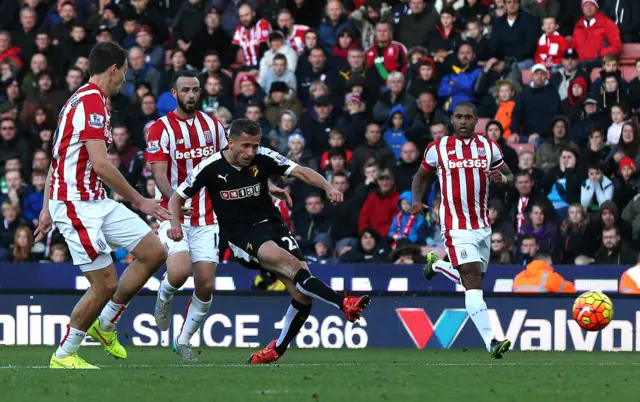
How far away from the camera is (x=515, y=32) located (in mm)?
20562

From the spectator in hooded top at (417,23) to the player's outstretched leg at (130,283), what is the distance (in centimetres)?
1049

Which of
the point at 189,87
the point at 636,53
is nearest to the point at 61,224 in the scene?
the point at 189,87

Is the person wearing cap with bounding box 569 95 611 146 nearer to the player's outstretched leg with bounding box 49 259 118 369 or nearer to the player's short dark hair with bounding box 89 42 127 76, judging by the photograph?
the player's short dark hair with bounding box 89 42 127 76

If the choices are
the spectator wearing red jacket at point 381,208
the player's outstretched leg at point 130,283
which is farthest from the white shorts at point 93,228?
the spectator wearing red jacket at point 381,208

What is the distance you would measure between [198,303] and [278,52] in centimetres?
957

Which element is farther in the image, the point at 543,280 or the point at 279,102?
the point at 279,102

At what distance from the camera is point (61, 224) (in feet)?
35.4

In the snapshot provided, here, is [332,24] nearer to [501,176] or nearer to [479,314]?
[501,176]

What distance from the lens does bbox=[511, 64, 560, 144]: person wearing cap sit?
63.8ft

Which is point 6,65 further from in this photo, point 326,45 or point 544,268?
point 544,268

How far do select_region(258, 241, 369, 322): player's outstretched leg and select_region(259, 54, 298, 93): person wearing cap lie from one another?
32.1 feet

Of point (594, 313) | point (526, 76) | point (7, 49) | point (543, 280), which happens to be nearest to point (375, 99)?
point (526, 76)

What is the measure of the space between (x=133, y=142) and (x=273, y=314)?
5768 millimetres

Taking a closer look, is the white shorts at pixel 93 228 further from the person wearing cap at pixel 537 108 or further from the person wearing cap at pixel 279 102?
the person wearing cap at pixel 279 102
